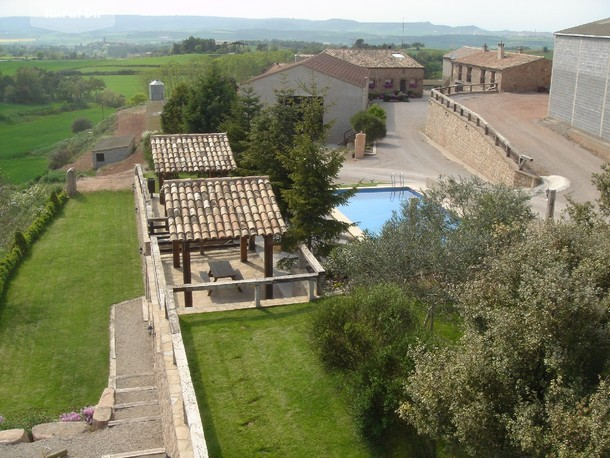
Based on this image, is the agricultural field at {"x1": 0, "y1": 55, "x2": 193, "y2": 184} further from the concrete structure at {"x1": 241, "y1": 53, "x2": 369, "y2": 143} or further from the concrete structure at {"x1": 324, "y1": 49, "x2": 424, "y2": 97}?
the concrete structure at {"x1": 324, "y1": 49, "x2": 424, "y2": 97}

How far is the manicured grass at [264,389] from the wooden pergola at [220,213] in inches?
80.6

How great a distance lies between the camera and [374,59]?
65.3m

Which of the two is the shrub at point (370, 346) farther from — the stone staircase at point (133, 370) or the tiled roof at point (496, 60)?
the tiled roof at point (496, 60)

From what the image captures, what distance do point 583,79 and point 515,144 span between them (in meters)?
5.13

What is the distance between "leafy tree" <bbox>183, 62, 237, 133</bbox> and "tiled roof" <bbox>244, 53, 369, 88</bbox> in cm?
833

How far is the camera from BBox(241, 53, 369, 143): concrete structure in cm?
4438

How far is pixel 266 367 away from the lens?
11266mm

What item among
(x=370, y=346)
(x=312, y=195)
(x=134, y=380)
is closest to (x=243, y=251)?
(x=312, y=195)

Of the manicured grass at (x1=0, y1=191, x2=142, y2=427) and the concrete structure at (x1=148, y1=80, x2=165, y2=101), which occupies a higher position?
the concrete structure at (x1=148, y1=80, x2=165, y2=101)

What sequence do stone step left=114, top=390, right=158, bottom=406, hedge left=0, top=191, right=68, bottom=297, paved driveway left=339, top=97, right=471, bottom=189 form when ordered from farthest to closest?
paved driveway left=339, top=97, right=471, bottom=189
hedge left=0, top=191, right=68, bottom=297
stone step left=114, top=390, right=158, bottom=406

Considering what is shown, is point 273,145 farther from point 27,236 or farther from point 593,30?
point 593,30

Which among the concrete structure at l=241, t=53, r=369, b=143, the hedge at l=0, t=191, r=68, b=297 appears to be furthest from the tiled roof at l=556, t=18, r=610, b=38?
the hedge at l=0, t=191, r=68, b=297

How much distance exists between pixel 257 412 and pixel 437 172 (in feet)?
85.9

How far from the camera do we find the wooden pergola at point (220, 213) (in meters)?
14.5
